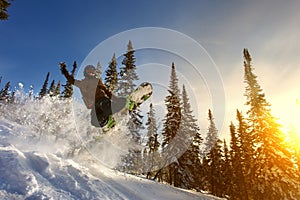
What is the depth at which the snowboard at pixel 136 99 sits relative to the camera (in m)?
10.7

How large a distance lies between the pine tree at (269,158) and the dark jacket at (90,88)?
59.7 ft

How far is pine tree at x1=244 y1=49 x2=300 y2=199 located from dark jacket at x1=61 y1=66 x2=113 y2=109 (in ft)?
59.7

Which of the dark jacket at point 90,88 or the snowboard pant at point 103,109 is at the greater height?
the dark jacket at point 90,88

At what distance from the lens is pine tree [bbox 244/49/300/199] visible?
68.2 ft

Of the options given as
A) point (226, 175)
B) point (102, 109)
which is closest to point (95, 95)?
point (102, 109)

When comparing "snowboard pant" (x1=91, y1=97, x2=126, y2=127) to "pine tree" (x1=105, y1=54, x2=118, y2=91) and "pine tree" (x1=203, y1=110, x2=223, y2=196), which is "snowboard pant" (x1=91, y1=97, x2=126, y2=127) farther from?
"pine tree" (x1=203, y1=110, x2=223, y2=196)

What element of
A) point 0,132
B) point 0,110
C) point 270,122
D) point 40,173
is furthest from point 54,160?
point 270,122

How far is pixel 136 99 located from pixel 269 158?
52.7 ft

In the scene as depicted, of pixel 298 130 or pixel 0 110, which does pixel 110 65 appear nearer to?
pixel 0 110

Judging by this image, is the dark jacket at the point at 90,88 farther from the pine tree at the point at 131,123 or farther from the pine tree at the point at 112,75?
the pine tree at the point at 112,75

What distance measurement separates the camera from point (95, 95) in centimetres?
946

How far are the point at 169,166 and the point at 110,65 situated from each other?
596 inches

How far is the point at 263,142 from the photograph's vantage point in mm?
22094

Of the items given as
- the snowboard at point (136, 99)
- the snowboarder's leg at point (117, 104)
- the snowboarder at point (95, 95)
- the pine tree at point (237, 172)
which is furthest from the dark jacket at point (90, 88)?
the pine tree at point (237, 172)
